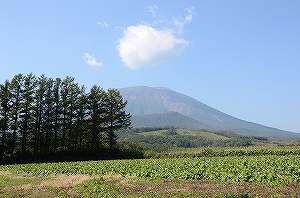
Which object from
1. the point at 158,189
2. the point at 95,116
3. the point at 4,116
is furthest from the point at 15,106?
the point at 158,189

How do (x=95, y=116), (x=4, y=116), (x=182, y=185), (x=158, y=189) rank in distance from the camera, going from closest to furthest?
(x=158, y=189), (x=182, y=185), (x=4, y=116), (x=95, y=116)

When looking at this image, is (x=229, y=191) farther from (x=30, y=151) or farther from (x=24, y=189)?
(x=30, y=151)

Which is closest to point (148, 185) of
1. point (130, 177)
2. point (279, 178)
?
point (130, 177)

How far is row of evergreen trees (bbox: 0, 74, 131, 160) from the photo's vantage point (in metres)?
43.6

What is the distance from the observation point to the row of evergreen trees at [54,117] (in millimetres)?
43562

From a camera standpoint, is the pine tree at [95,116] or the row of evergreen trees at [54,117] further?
the pine tree at [95,116]

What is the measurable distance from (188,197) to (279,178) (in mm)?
6319

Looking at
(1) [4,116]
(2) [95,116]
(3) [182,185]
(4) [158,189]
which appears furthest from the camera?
(2) [95,116]

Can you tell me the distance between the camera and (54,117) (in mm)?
47781

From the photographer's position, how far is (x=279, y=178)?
582 inches

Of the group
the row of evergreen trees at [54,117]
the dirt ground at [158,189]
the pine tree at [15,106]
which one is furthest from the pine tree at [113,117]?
the dirt ground at [158,189]

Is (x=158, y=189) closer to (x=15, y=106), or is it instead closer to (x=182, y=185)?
(x=182, y=185)

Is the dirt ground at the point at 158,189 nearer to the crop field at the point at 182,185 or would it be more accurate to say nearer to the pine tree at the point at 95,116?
the crop field at the point at 182,185

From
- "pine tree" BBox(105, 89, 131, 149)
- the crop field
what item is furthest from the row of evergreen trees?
the crop field
